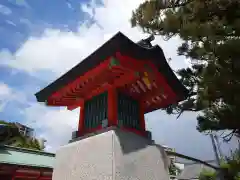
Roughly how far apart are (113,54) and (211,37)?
1971 mm

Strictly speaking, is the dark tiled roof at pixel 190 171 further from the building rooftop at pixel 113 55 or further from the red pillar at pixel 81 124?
the red pillar at pixel 81 124

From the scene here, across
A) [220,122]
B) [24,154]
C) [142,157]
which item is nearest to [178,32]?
[220,122]

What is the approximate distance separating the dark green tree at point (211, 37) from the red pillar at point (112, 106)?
1820mm

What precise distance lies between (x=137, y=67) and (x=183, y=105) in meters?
2.89

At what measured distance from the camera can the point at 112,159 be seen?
3477 millimetres

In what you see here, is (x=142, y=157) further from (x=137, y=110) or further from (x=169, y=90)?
(x=169, y=90)

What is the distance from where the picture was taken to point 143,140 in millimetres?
4250

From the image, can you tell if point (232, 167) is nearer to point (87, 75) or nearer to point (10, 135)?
point (87, 75)

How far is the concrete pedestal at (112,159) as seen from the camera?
352cm

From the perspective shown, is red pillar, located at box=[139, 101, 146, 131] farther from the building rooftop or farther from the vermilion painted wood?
the vermilion painted wood

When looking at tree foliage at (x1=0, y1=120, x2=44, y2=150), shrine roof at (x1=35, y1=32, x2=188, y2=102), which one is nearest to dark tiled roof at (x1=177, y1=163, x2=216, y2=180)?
tree foliage at (x1=0, y1=120, x2=44, y2=150)

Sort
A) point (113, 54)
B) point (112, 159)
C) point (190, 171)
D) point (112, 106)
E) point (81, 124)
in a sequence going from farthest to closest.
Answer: point (190, 171), point (81, 124), point (112, 106), point (113, 54), point (112, 159)

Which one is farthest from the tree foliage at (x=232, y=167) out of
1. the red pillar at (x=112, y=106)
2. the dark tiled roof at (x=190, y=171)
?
the dark tiled roof at (x=190, y=171)

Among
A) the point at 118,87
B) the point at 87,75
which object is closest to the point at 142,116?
the point at 118,87
